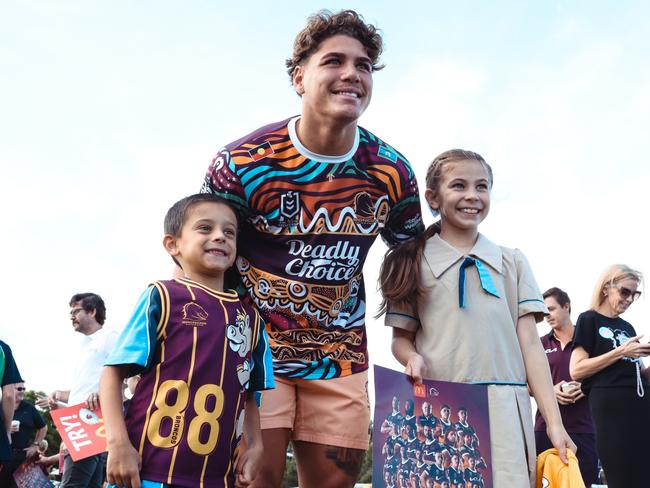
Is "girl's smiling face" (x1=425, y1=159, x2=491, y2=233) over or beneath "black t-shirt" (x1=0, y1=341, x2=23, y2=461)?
over

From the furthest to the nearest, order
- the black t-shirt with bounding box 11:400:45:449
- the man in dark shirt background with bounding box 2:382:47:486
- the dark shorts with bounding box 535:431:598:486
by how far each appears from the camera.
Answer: the black t-shirt with bounding box 11:400:45:449 < the man in dark shirt background with bounding box 2:382:47:486 < the dark shorts with bounding box 535:431:598:486

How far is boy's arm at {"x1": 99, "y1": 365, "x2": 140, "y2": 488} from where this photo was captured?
236cm

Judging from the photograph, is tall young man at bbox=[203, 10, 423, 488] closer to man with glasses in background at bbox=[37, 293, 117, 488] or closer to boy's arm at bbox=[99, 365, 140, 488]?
boy's arm at bbox=[99, 365, 140, 488]

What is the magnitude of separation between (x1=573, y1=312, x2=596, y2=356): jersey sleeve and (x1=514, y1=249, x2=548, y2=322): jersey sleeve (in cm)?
223

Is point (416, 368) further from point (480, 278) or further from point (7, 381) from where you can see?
point (7, 381)

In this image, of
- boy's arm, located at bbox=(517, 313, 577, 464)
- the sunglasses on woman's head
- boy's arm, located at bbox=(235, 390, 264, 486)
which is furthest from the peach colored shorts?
the sunglasses on woman's head

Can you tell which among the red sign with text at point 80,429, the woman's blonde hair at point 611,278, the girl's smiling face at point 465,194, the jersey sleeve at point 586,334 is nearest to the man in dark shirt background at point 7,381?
the red sign with text at point 80,429

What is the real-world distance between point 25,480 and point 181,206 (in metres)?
6.33

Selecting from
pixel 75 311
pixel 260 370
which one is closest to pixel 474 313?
pixel 260 370

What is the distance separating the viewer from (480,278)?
9.79 feet

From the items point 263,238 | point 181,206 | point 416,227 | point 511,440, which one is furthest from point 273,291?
point 511,440

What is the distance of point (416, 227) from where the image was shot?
10.8ft

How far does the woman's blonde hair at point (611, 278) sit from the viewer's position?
5207 mm

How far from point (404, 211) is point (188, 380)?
4.17 feet
